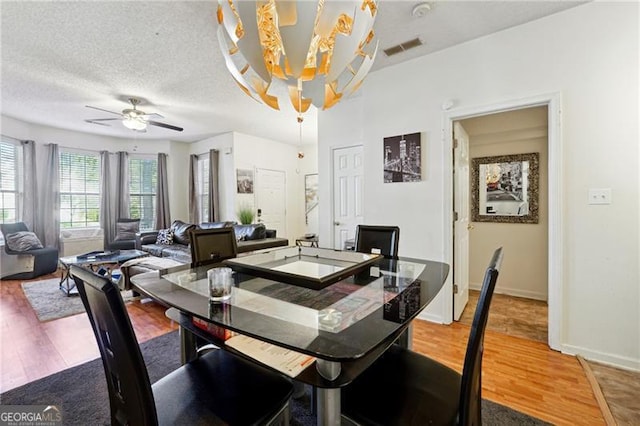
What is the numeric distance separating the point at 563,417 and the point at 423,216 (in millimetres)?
1738

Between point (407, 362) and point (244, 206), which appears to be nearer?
point (407, 362)

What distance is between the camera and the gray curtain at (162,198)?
21.2 feet

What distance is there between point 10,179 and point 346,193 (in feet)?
19.3

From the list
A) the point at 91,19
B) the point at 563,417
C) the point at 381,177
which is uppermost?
the point at 91,19

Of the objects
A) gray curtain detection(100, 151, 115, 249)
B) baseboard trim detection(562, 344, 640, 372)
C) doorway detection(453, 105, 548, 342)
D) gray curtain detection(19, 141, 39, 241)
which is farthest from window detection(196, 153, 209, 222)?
baseboard trim detection(562, 344, 640, 372)

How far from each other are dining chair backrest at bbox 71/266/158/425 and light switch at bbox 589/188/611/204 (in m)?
2.96

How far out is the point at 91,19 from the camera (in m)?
2.23

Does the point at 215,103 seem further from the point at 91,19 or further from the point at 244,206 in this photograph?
the point at 244,206

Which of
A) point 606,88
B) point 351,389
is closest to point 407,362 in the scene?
point 351,389

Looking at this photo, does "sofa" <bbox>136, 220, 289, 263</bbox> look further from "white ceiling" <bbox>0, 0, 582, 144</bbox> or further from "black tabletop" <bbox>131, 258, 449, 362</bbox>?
"black tabletop" <bbox>131, 258, 449, 362</bbox>

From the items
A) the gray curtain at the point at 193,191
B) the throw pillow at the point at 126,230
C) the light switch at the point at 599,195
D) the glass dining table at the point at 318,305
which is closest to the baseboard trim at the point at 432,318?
the glass dining table at the point at 318,305

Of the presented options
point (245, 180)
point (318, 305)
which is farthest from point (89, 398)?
point (245, 180)

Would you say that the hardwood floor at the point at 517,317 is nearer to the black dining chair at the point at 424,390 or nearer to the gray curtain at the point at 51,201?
the black dining chair at the point at 424,390

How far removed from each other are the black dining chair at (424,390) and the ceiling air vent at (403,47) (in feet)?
7.47
